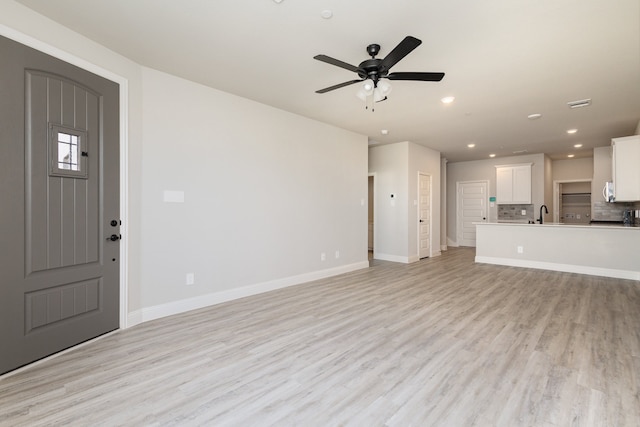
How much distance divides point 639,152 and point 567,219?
23.5 ft

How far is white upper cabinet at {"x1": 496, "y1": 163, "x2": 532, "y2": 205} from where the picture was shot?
27.7 feet

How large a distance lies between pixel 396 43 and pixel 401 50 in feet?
2.10

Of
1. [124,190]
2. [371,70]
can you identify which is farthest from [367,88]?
[124,190]

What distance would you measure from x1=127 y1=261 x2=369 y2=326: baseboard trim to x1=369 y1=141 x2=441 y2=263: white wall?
2.17 m

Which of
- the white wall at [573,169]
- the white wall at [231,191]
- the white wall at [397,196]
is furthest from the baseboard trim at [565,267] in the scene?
the white wall at [573,169]

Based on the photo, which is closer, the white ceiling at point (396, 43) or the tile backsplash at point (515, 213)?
the white ceiling at point (396, 43)

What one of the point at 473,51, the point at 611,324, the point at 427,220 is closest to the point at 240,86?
the point at 473,51

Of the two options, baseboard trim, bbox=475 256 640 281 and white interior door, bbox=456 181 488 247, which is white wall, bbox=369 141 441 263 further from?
white interior door, bbox=456 181 488 247

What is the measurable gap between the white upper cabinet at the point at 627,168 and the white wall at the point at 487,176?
330 cm

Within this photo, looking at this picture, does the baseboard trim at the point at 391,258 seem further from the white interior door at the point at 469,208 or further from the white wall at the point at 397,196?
the white interior door at the point at 469,208

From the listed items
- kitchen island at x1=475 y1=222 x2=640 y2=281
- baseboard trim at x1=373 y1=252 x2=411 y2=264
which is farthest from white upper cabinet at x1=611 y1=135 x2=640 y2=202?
baseboard trim at x1=373 y1=252 x2=411 y2=264

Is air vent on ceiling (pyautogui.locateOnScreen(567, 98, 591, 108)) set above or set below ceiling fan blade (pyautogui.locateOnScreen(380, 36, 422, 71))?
above

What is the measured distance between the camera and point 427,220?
25.4 feet

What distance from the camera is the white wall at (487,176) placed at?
8.38 metres
